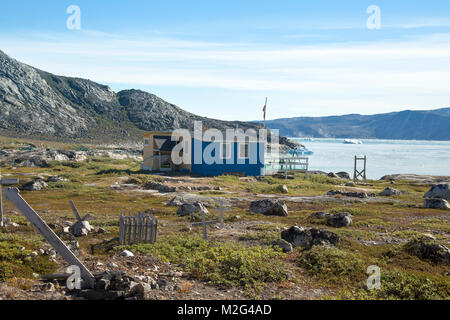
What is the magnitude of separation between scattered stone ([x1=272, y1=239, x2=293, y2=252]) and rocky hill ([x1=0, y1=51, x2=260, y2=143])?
100086 millimetres

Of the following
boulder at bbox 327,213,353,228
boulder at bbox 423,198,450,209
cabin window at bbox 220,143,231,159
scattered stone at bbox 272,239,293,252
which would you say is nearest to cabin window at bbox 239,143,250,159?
cabin window at bbox 220,143,231,159

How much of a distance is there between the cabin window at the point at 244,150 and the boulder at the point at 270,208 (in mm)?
19860

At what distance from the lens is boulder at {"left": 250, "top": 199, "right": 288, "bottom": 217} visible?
67.3 feet

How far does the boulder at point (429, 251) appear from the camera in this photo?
11.7 meters

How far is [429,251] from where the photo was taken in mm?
12031

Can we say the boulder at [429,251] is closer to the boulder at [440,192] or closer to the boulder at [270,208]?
the boulder at [270,208]

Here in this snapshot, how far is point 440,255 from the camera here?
1177 cm

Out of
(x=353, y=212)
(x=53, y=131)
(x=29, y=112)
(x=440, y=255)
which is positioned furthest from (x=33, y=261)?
(x=29, y=112)

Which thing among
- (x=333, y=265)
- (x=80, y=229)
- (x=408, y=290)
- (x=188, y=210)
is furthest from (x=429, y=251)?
(x=80, y=229)

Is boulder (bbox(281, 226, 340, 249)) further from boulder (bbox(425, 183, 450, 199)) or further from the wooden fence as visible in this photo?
boulder (bbox(425, 183, 450, 199))
